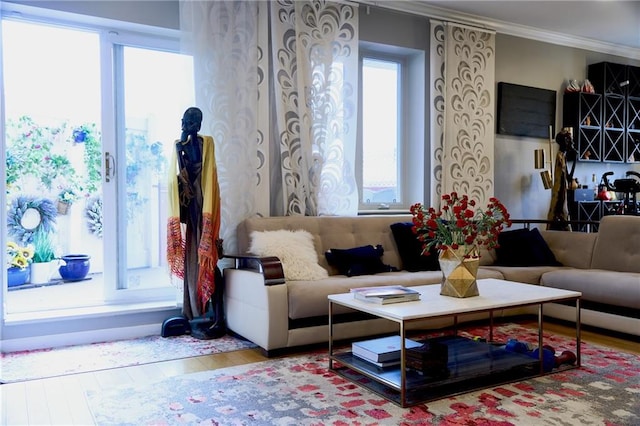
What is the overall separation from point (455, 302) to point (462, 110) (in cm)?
288

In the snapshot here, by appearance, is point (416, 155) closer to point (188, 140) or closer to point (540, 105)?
point (540, 105)

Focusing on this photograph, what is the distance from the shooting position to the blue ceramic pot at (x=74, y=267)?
14.3ft

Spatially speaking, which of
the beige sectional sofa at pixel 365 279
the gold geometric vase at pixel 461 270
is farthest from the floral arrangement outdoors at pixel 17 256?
the gold geometric vase at pixel 461 270

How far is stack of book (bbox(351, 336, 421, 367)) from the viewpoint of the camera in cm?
265

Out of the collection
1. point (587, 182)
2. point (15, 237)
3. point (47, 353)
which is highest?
point (587, 182)

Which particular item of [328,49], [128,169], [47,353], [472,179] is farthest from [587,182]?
[47,353]

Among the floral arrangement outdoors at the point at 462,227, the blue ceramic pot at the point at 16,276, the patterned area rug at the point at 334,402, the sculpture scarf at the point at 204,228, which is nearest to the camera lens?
the patterned area rug at the point at 334,402

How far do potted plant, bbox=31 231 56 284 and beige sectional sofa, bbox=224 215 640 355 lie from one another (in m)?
1.57

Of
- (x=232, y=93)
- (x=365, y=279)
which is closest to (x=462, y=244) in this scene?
(x=365, y=279)

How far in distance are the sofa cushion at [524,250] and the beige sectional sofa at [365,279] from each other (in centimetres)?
9

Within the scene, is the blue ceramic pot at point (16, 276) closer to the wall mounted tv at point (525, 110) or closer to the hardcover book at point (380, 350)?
the hardcover book at point (380, 350)

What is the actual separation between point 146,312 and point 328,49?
2490mm

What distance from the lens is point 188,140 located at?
366 centimetres

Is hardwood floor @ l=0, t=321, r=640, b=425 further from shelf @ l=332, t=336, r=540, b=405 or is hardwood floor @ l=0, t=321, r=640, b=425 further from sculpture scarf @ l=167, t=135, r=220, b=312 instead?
shelf @ l=332, t=336, r=540, b=405
